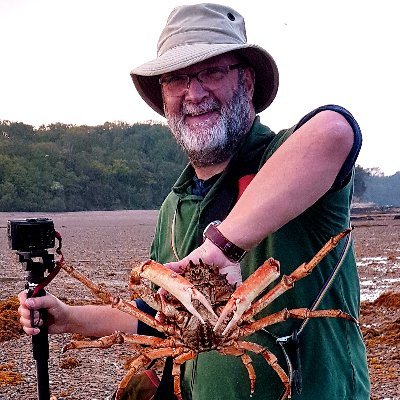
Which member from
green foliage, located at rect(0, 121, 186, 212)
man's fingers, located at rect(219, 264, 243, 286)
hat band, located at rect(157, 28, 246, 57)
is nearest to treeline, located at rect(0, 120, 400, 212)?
green foliage, located at rect(0, 121, 186, 212)

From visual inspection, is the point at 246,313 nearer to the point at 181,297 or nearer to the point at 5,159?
the point at 181,297

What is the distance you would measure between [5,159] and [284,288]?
63.5m

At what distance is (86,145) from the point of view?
74438mm

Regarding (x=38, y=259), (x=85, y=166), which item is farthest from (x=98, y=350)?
(x=85, y=166)

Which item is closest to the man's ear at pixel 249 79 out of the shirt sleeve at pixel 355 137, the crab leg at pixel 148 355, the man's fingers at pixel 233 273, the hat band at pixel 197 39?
the hat band at pixel 197 39

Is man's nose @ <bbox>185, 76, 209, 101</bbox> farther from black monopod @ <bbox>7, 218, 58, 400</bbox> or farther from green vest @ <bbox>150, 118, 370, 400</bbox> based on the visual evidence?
black monopod @ <bbox>7, 218, 58, 400</bbox>

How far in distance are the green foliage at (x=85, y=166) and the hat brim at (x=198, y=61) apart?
56.8 m

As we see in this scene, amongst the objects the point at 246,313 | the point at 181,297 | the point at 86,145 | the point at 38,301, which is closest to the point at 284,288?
the point at 246,313

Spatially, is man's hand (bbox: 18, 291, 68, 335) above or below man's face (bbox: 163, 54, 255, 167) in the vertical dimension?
below

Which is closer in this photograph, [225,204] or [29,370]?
[225,204]

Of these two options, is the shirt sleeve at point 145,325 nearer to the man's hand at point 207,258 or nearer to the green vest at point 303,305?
the green vest at point 303,305

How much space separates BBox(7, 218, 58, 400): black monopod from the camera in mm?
3344

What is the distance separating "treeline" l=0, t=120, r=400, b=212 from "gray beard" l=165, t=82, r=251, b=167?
57.4 metres

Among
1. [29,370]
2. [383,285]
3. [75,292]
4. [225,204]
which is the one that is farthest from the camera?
[383,285]
